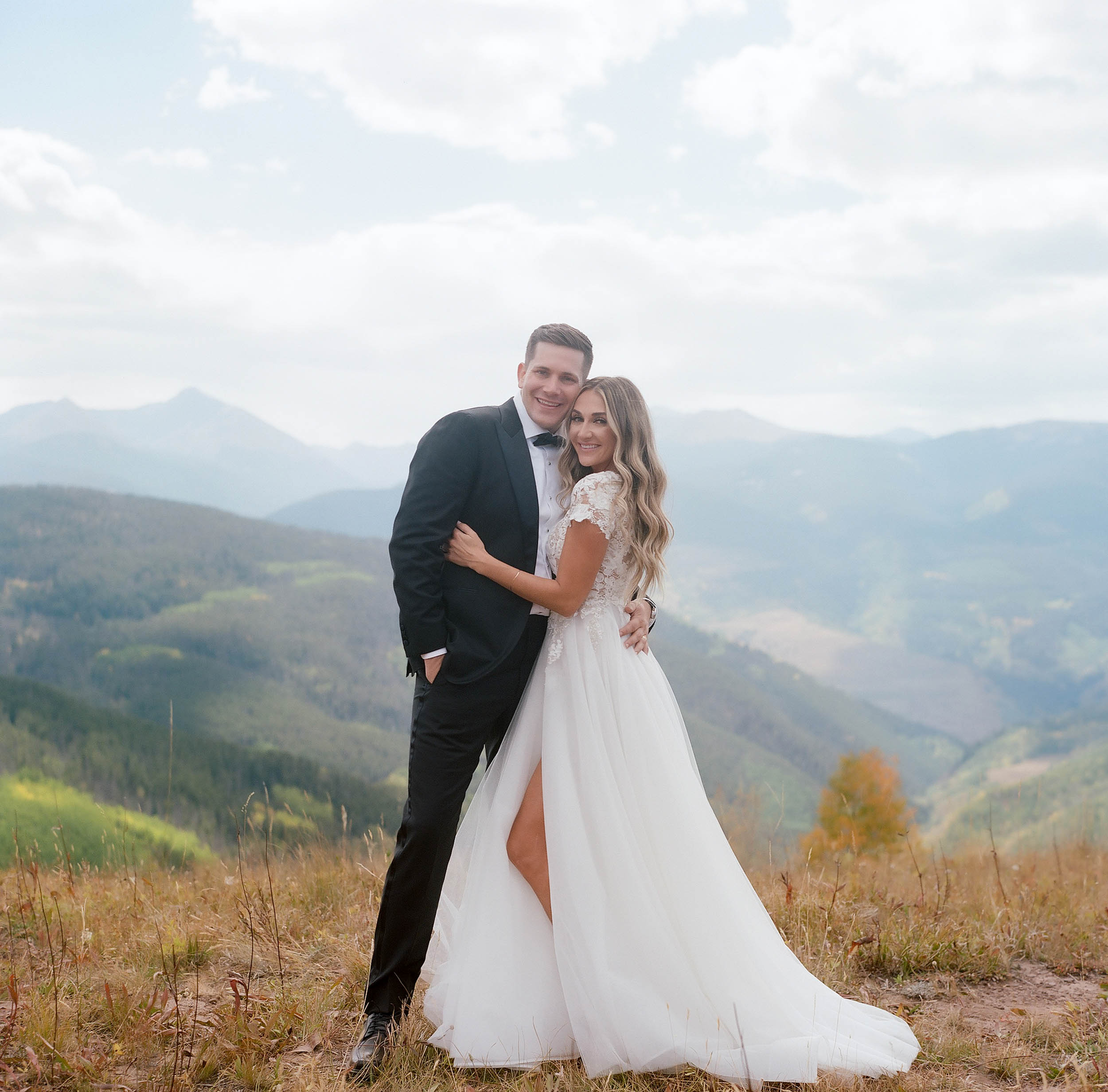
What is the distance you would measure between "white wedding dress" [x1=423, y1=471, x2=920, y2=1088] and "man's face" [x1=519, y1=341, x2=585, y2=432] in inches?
13.7

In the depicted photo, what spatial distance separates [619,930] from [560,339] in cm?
224

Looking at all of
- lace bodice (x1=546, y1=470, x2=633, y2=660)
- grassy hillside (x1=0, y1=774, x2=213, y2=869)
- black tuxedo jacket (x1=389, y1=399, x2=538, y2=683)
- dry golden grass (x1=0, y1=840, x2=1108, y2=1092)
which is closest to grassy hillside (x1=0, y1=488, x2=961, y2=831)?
grassy hillside (x1=0, y1=774, x2=213, y2=869)

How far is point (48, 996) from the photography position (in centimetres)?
351

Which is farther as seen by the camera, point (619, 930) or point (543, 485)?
point (543, 485)

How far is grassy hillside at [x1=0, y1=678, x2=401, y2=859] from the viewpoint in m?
57.2

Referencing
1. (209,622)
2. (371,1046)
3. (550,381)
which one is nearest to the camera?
(371,1046)

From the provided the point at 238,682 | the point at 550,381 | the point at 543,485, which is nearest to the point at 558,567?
the point at 543,485

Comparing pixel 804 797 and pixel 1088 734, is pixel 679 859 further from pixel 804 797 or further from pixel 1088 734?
pixel 1088 734

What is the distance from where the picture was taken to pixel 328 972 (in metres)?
3.88

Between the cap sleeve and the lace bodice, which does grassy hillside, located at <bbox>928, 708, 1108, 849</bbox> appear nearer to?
the lace bodice

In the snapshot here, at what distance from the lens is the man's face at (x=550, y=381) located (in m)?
3.45

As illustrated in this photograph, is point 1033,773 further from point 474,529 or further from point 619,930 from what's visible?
point 474,529

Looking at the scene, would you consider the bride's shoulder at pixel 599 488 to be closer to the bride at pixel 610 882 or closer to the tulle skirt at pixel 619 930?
the bride at pixel 610 882

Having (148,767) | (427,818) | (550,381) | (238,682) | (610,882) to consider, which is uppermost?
(550,381)
